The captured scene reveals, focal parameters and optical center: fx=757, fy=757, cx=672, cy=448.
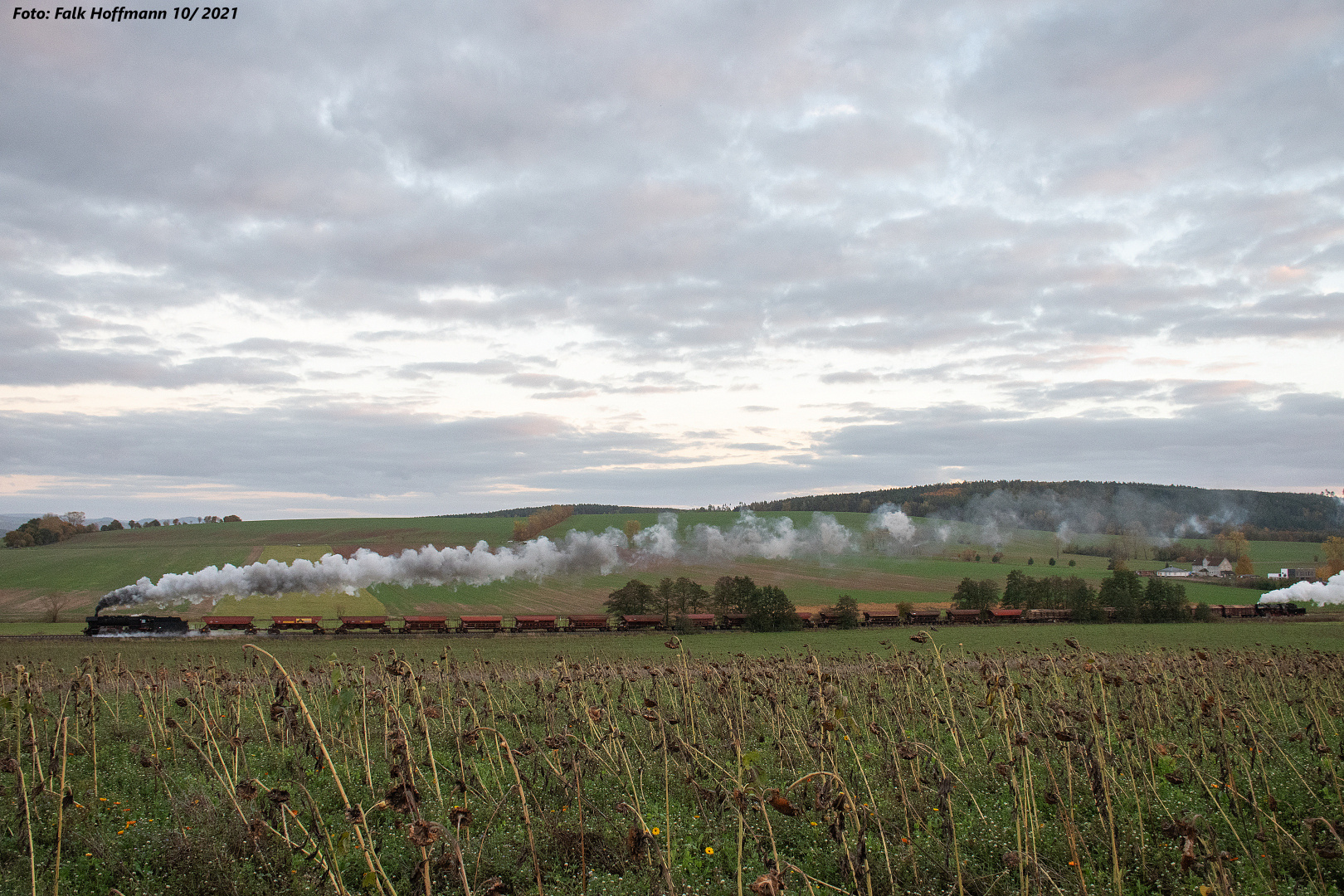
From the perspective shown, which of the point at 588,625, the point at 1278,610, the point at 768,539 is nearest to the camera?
the point at 588,625

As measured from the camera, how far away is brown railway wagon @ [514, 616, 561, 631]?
56.7 meters

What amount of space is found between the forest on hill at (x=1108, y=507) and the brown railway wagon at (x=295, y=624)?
115m

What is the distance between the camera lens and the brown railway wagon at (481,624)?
184 ft

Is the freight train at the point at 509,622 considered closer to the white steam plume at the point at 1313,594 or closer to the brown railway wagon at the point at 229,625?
the brown railway wagon at the point at 229,625

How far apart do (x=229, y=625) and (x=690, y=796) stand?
55.8m

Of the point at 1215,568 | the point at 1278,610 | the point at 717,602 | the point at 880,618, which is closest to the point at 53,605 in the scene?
the point at 717,602

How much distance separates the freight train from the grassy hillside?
8.81m

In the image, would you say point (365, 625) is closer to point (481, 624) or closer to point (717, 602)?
point (481, 624)

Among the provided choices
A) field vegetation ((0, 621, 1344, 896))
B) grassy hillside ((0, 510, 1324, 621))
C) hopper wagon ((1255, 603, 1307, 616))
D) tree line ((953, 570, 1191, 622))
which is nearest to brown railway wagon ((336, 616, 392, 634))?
grassy hillside ((0, 510, 1324, 621))

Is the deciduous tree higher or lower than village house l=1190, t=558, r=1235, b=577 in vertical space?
higher

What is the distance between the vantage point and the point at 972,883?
25.1ft

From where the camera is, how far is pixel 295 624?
55.4 m

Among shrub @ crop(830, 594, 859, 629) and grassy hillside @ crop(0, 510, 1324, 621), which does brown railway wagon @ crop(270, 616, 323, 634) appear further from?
shrub @ crop(830, 594, 859, 629)

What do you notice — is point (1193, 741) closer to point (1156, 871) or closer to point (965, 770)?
point (965, 770)
